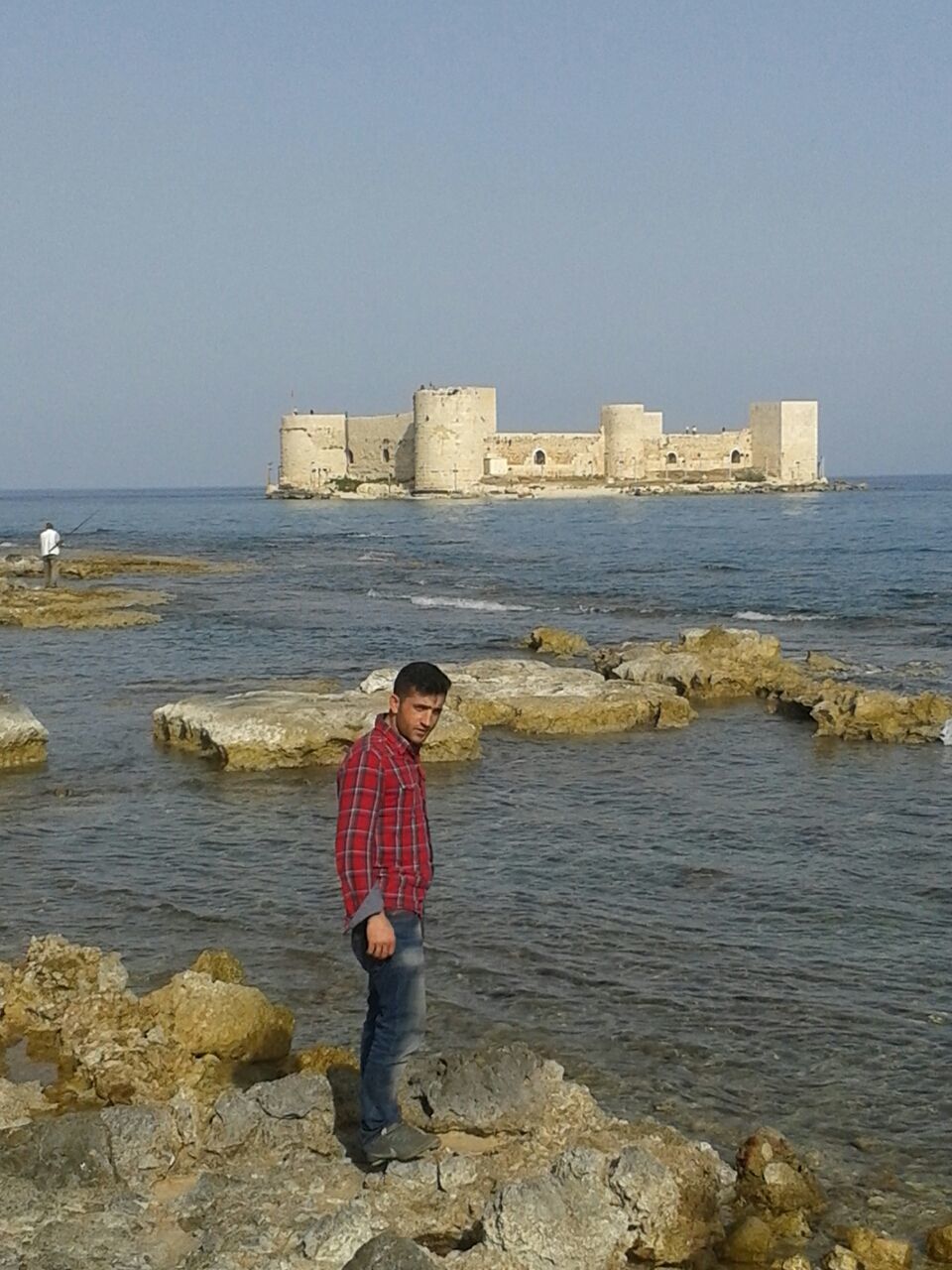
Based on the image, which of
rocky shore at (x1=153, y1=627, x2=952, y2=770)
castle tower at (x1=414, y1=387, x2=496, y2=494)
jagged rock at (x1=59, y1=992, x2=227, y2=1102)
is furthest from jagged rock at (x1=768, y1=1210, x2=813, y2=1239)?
castle tower at (x1=414, y1=387, x2=496, y2=494)

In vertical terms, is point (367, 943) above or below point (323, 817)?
above

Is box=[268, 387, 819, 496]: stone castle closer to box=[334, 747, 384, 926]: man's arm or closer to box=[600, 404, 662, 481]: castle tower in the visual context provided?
box=[600, 404, 662, 481]: castle tower

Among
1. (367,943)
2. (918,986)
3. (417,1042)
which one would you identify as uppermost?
(367,943)

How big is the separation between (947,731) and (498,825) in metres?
4.33

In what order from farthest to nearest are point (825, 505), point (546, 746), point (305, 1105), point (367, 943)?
1. point (825, 505)
2. point (546, 746)
3. point (305, 1105)
4. point (367, 943)

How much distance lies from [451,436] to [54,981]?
2894 inches

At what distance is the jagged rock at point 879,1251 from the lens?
384 centimetres

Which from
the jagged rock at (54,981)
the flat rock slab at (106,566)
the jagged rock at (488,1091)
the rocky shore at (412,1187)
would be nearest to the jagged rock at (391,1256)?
the rocky shore at (412,1187)

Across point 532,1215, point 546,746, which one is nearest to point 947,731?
point 546,746

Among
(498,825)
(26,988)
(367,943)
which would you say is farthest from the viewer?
(498,825)

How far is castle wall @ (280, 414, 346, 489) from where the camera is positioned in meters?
86.5

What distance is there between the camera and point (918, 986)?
6.08m

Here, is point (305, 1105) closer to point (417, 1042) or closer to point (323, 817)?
point (417, 1042)

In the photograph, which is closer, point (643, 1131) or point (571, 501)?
point (643, 1131)
